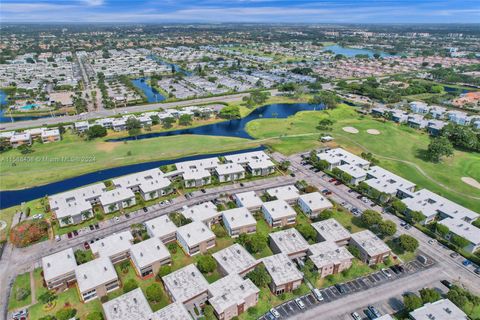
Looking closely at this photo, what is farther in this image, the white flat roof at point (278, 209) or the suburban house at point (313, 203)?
the suburban house at point (313, 203)

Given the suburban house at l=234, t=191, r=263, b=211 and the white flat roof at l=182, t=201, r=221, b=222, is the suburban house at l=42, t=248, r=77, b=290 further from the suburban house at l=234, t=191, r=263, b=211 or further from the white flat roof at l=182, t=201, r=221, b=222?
the suburban house at l=234, t=191, r=263, b=211

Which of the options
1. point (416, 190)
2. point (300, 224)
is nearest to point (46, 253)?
point (300, 224)

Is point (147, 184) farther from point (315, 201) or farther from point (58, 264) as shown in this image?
point (315, 201)

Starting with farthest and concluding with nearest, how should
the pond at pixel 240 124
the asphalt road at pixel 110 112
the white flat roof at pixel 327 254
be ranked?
the asphalt road at pixel 110 112 → the pond at pixel 240 124 → the white flat roof at pixel 327 254

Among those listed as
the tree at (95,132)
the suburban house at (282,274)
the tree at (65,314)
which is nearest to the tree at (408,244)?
the suburban house at (282,274)

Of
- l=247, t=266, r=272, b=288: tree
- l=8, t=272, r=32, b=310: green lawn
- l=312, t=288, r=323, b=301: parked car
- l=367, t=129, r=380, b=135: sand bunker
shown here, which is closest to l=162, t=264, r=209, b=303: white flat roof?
l=247, t=266, r=272, b=288: tree

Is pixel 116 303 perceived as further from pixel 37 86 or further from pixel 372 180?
pixel 37 86

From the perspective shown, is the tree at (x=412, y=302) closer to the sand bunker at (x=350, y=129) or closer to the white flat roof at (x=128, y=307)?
the white flat roof at (x=128, y=307)
